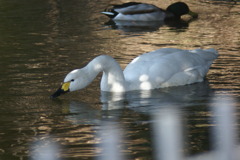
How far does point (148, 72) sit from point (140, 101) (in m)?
0.80

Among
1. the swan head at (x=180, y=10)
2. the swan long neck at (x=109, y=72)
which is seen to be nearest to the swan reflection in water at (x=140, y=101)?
the swan long neck at (x=109, y=72)

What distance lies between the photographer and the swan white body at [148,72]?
11.0 metres

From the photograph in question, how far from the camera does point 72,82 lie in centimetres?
1079

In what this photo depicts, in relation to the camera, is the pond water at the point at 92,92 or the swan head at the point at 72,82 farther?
the swan head at the point at 72,82

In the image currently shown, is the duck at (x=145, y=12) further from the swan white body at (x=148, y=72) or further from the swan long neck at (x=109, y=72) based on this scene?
the swan long neck at (x=109, y=72)

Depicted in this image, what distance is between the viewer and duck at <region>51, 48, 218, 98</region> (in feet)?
35.7

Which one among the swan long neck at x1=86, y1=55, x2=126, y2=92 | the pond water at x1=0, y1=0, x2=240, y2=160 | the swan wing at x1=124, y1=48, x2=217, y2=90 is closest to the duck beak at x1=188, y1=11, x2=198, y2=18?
the pond water at x1=0, y1=0, x2=240, y2=160

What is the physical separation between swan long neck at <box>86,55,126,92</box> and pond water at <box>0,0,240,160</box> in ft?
0.61

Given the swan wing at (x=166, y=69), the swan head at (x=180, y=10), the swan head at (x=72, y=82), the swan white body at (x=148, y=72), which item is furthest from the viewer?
the swan head at (x=180, y=10)

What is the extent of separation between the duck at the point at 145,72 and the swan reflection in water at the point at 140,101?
13 cm

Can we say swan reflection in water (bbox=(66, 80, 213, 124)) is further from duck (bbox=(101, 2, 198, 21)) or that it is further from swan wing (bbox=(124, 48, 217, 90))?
duck (bbox=(101, 2, 198, 21))

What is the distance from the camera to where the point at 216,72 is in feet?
41.5

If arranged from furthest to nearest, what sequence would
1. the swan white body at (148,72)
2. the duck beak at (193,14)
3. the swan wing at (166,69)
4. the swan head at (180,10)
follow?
the swan head at (180,10), the duck beak at (193,14), the swan wing at (166,69), the swan white body at (148,72)

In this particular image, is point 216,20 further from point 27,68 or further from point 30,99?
point 30,99
